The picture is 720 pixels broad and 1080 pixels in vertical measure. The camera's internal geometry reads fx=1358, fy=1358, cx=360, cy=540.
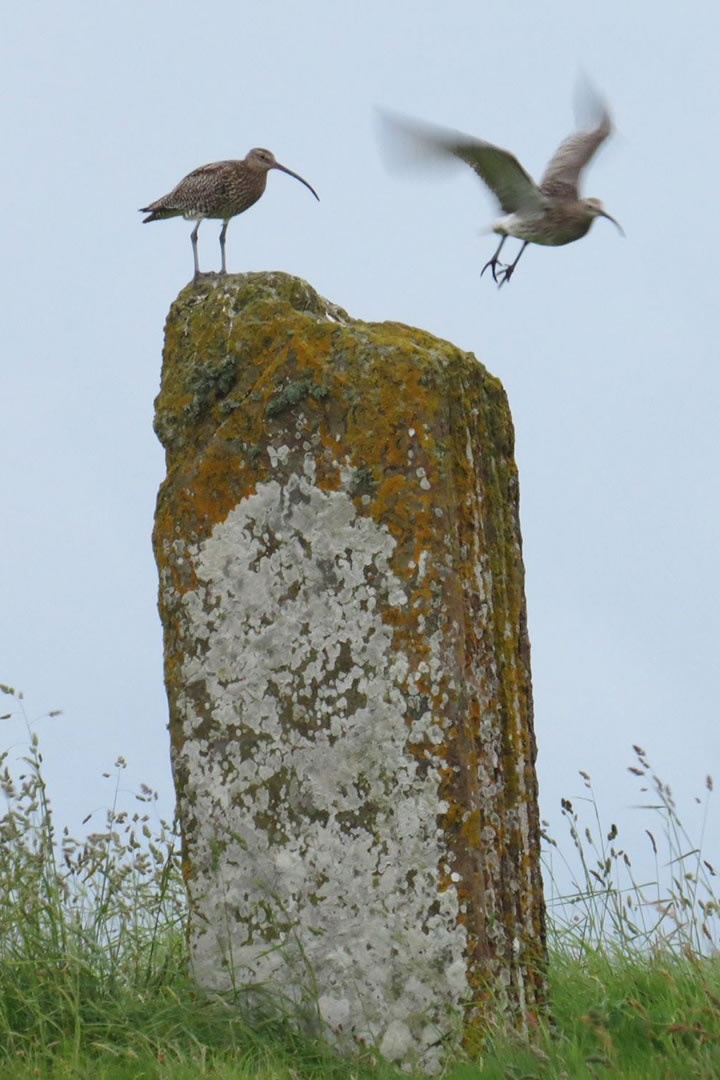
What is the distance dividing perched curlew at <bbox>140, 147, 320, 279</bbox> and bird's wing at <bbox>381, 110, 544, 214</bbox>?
1.11 m

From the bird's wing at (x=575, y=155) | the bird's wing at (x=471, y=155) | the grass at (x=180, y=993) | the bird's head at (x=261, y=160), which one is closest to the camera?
the grass at (x=180, y=993)

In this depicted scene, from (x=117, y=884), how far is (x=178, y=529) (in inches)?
62.5

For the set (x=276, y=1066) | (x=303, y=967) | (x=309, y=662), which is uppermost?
(x=309, y=662)

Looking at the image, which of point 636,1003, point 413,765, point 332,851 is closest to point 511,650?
point 413,765

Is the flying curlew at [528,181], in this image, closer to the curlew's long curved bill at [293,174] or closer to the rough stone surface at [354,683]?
the curlew's long curved bill at [293,174]

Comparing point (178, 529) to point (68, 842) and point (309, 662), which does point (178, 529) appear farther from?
point (68, 842)

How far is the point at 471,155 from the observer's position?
885cm

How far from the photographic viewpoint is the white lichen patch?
4805mm

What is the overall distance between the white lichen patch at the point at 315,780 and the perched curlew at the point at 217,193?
12.0 feet

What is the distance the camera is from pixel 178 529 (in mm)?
5387

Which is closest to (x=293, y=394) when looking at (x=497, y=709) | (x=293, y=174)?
(x=497, y=709)

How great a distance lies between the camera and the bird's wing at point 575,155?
1042 cm

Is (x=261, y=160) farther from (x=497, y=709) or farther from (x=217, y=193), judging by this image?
(x=497, y=709)

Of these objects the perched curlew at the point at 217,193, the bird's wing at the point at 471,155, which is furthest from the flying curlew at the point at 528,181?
the perched curlew at the point at 217,193
